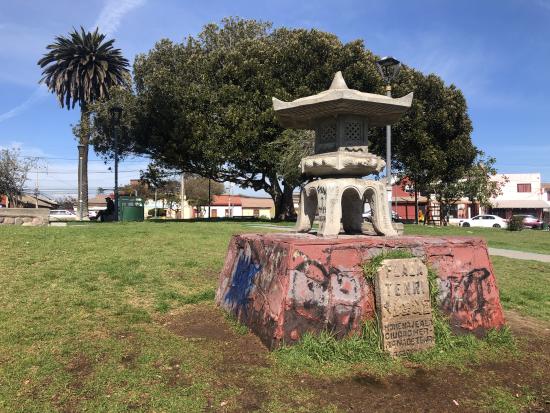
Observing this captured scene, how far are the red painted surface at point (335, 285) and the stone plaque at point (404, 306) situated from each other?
0.59ft

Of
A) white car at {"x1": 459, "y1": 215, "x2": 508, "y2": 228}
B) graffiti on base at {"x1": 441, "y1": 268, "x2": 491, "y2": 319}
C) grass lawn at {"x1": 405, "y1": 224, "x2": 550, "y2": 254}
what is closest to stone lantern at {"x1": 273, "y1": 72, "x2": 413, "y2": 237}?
graffiti on base at {"x1": 441, "y1": 268, "x2": 491, "y2": 319}

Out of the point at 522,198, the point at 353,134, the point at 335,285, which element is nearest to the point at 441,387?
the point at 335,285

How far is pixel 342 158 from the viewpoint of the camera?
221 inches

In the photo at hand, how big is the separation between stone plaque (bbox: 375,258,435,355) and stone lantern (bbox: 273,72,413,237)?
112 centimetres

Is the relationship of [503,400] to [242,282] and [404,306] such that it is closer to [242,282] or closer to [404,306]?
[404,306]

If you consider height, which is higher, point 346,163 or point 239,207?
point 239,207

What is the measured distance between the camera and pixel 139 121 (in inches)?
966

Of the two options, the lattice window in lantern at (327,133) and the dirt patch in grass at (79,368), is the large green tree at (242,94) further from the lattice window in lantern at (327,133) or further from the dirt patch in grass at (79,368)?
the dirt patch in grass at (79,368)

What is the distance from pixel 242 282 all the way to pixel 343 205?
6.05ft

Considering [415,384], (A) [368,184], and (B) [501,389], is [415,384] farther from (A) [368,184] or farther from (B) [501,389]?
(A) [368,184]

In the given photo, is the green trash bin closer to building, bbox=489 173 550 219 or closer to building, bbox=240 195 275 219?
building, bbox=489 173 550 219

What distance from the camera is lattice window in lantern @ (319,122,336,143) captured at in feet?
19.6

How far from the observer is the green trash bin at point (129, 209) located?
71.4ft

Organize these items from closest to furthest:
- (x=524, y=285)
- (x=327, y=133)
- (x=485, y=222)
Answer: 1. (x=327, y=133)
2. (x=524, y=285)
3. (x=485, y=222)
